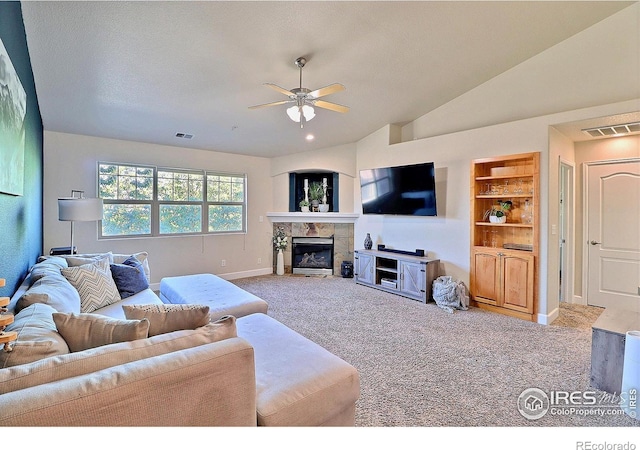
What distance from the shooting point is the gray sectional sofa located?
91 centimetres

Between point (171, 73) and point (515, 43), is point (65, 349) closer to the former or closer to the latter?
point (171, 73)

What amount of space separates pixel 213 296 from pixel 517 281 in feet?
11.9

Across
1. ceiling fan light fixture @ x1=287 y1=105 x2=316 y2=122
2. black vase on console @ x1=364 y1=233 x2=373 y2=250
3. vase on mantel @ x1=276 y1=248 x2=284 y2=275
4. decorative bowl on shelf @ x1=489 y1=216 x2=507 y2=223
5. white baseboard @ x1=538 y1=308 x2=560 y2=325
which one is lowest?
white baseboard @ x1=538 y1=308 x2=560 y2=325

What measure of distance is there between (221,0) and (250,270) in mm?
4711

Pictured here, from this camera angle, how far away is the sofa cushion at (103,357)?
0.94 metres

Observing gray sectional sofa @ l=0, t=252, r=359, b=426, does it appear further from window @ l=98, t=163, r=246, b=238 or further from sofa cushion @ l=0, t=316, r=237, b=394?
window @ l=98, t=163, r=246, b=238

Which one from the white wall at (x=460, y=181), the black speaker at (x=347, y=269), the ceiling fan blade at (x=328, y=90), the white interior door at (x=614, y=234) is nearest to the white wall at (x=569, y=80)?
the white wall at (x=460, y=181)

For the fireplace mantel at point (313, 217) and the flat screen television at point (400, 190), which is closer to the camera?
the flat screen television at point (400, 190)

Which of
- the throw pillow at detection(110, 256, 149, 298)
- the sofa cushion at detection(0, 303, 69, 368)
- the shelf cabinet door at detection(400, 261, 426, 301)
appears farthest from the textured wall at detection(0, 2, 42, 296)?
the shelf cabinet door at detection(400, 261, 426, 301)

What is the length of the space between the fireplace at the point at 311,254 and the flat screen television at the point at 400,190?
4.28 feet

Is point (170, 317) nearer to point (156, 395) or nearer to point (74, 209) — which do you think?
point (156, 395)

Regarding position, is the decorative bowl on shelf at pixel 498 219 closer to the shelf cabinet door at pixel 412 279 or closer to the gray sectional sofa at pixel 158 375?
the shelf cabinet door at pixel 412 279

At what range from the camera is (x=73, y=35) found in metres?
2.47

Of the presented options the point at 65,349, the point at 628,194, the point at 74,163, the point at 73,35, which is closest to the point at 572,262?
the point at 628,194
